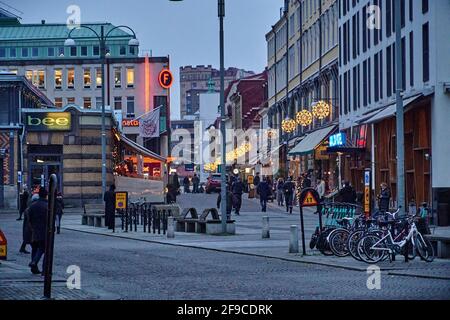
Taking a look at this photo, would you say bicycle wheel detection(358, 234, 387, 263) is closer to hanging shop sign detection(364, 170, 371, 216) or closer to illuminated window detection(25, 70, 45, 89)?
hanging shop sign detection(364, 170, 371, 216)

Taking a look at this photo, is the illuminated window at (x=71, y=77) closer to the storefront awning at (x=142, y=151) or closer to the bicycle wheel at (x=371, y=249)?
the storefront awning at (x=142, y=151)

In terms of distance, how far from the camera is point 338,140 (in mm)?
59406

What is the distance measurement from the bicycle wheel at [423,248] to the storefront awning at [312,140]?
42.9m

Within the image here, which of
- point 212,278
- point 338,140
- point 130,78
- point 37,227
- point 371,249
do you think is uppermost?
point 130,78

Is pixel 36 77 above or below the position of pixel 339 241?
above

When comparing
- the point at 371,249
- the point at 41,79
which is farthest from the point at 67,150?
the point at 371,249

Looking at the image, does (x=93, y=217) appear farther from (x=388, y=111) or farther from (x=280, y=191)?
(x=280, y=191)

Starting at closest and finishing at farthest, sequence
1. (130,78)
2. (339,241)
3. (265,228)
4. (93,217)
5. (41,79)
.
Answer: (339,241) < (265,228) < (93,217) < (41,79) < (130,78)

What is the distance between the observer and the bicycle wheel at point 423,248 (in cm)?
2309

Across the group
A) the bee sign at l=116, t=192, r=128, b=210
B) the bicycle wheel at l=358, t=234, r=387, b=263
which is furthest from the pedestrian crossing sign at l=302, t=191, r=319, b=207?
the bee sign at l=116, t=192, r=128, b=210

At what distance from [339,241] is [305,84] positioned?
5519cm

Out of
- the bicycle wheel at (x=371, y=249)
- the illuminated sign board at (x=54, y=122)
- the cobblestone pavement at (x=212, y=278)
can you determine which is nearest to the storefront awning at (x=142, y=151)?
the illuminated sign board at (x=54, y=122)

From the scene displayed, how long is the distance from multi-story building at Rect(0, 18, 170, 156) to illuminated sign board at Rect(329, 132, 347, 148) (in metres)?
36.8
